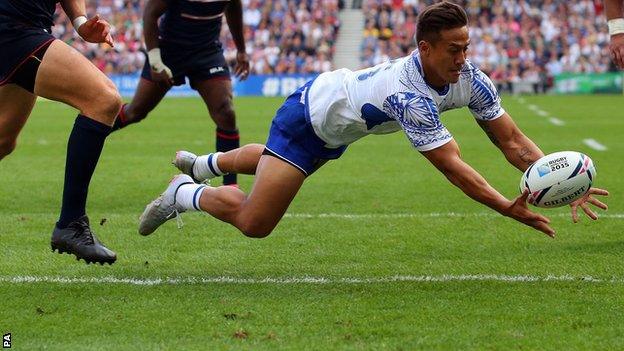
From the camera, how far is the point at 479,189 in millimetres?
5750

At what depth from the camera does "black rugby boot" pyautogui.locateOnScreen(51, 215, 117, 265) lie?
20.8 ft

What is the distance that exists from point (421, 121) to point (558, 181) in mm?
788

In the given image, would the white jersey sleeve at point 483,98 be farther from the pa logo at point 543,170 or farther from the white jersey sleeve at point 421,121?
the pa logo at point 543,170

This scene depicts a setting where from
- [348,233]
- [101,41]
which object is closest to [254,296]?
[101,41]

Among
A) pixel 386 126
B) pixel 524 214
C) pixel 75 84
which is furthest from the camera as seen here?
A: pixel 386 126

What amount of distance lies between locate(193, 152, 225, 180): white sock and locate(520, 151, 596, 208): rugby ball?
95.7 inches

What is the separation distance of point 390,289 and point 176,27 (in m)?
5.00

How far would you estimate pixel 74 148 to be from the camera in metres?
6.46

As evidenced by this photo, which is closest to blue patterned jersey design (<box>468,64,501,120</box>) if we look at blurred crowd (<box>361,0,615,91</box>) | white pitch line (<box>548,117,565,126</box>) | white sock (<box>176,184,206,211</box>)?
white sock (<box>176,184,206,211</box>)

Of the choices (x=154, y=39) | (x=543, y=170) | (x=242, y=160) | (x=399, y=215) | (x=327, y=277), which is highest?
(x=543, y=170)

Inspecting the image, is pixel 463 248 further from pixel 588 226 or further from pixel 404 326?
pixel 404 326

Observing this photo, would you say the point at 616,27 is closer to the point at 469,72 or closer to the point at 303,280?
the point at 469,72

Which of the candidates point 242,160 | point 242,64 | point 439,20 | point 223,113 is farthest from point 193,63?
point 439,20

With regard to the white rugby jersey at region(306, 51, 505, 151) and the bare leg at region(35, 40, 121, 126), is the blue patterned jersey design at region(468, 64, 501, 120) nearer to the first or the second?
the white rugby jersey at region(306, 51, 505, 151)
